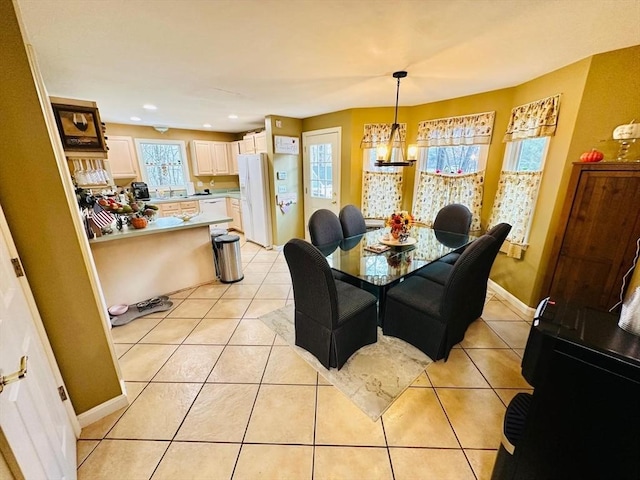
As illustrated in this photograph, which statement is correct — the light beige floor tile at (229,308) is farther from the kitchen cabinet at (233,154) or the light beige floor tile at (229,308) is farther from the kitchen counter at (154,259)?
the kitchen cabinet at (233,154)

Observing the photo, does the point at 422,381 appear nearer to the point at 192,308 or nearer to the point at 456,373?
the point at 456,373

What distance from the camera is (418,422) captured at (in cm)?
152

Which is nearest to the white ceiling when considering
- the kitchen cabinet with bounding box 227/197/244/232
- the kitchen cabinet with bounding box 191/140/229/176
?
the kitchen cabinet with bounding box 191/140/229/176

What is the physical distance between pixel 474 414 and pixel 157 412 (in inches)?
78.6

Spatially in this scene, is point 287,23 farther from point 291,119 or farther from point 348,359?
point 291,119

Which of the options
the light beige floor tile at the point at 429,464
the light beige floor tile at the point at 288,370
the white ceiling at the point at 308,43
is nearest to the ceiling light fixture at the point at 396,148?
the white ceiling at the point at 308,43

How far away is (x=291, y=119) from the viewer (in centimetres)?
434

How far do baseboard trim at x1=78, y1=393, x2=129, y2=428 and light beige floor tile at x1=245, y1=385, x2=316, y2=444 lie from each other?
85 centimetres

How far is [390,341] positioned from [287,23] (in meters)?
2.44

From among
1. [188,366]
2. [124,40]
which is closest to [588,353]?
[188,366]

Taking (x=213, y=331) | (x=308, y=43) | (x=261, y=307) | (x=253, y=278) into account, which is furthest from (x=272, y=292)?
(x=308, y=43)

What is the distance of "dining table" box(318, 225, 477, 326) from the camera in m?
2.00

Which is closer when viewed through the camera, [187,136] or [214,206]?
[187,136]

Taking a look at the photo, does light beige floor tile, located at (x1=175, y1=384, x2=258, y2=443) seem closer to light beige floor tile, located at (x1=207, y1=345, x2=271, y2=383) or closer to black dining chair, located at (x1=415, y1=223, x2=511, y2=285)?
light beige floor tile, located at (x1=207, y1=345, x2=271, y2=383)
